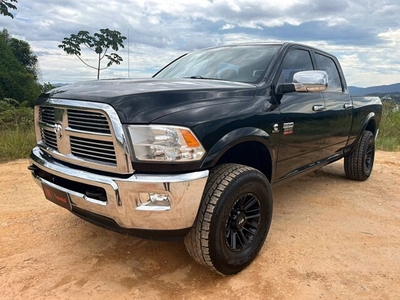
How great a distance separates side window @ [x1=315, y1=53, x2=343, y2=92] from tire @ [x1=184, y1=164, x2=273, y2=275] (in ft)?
6.93

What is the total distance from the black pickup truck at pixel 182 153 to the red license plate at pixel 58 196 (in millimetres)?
12

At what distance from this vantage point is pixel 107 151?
2137 mm

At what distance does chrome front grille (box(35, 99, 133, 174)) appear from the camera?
2043 mm

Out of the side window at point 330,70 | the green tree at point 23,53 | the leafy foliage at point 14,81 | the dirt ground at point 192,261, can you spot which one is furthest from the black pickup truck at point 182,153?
the green tree at point 23,53

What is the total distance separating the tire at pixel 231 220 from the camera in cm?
222

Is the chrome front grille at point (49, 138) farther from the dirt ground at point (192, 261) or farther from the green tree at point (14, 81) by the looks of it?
the green tree at point (14, 81)

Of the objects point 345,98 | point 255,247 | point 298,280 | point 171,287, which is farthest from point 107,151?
point 345,98

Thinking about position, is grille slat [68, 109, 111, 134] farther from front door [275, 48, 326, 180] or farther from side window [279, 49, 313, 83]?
side window [279, 49, 313, 83]

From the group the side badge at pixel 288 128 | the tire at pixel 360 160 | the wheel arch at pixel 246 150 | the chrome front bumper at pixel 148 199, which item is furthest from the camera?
the tire at pixel 360 160

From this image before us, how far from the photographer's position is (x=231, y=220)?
8.03 feet

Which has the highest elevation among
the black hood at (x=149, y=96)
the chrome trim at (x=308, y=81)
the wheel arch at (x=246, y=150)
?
the chrome trim at (x=308, y=81)

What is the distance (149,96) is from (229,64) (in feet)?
4.68

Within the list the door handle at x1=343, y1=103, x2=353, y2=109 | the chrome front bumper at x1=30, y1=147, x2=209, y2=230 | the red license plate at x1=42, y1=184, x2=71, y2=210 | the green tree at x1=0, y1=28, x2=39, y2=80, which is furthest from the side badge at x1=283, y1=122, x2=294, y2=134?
the green tree at x1=0, y1=28, x2=39, y2=80

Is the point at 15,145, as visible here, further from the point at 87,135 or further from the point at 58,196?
the point at 87,135
